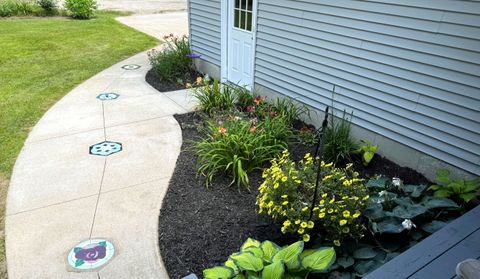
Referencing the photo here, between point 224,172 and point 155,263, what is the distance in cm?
130

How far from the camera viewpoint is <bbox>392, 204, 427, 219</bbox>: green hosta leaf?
245 centimetres

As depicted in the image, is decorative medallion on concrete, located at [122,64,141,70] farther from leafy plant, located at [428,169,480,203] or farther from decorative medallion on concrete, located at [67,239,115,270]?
leafy plant, located at [428,169,480,203]

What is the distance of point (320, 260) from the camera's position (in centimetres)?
203

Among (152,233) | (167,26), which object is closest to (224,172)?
(152,233)

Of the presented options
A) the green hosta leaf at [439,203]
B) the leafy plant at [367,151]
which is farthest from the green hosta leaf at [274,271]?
the leafy plant at [367,151]

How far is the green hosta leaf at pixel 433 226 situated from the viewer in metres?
2.42

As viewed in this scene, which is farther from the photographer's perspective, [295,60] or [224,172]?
[295,60]

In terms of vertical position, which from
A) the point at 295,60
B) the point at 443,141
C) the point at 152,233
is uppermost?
the point at 295,60

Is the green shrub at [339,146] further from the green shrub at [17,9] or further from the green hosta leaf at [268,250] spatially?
the green shrub at [17,9]

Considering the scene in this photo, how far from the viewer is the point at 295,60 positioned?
4.59 meters

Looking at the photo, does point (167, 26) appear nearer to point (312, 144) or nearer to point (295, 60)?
point (295, 60)

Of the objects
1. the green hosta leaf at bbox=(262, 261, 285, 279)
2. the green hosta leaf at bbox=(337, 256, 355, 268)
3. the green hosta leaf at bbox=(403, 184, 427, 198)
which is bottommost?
the green hosta leaf at bbox=(337, 256, 355, 268)

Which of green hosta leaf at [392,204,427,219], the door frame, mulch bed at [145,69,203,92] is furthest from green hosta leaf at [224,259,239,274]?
mulch bed at [145,69,203,92]

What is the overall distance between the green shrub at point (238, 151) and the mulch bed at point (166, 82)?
2708 millimetres
